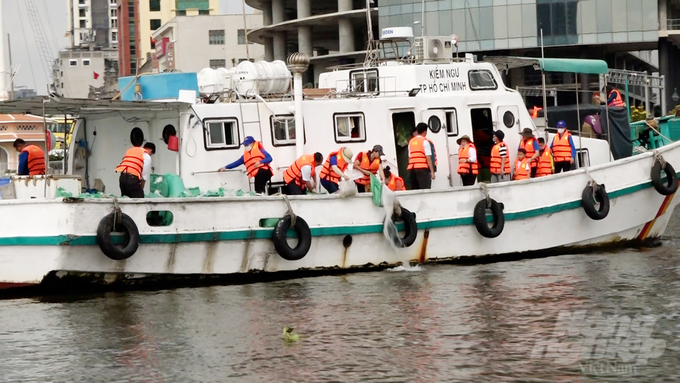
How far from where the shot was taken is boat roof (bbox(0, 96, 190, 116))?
14347 millimetres

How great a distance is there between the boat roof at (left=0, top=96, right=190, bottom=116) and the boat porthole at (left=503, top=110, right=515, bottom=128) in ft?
16.4

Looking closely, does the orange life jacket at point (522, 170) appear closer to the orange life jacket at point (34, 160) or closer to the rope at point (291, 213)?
the rope at point (291, 213)

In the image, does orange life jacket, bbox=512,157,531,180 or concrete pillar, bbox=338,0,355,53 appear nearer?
orange life jacket, bbox=512,157,531,180

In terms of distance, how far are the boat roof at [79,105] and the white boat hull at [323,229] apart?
1491mm

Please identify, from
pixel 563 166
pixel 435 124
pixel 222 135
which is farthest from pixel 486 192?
pixel 222 135

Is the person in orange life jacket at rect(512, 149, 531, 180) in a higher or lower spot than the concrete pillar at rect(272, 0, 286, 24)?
lower

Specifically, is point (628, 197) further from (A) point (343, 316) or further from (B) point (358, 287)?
(A) point (343, 316)

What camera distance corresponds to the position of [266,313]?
41.4 ft

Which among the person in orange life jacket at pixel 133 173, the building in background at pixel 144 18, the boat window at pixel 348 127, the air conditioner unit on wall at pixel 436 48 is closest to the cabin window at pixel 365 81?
the boat window at pixel 348 127

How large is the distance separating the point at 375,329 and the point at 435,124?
5.55 meters

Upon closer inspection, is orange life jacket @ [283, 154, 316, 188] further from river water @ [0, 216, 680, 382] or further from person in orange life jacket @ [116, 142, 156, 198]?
person in orange life jacket @ [116, 142, 156, 198]

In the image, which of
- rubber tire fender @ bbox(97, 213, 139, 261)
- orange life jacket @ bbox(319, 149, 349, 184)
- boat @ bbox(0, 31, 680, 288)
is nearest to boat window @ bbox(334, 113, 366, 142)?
boat @ bbox(0, 31, 680, 288)

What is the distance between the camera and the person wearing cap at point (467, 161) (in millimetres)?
16047

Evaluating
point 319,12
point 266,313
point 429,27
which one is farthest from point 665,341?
point 319,12
